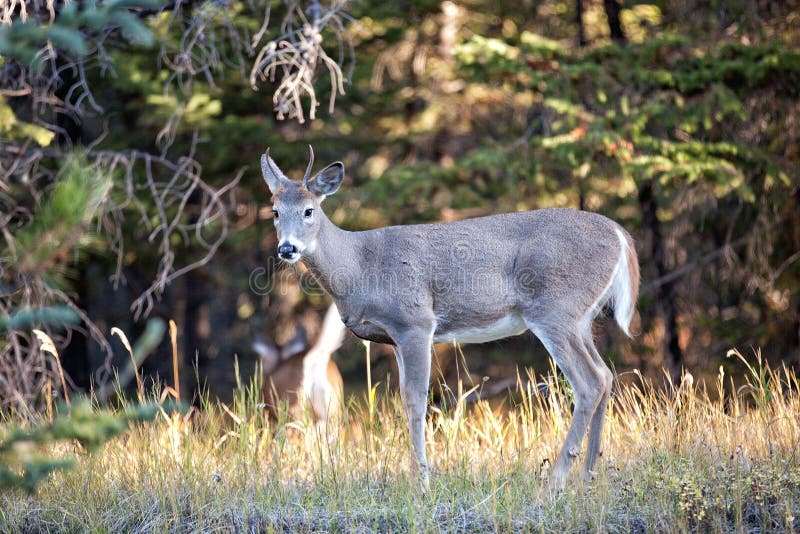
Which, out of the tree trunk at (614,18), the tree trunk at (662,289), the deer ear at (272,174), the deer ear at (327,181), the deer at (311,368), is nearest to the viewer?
the deer ear at (327,181)

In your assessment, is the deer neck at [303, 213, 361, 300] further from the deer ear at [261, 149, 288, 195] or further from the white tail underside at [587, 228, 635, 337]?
the white tail underside at [587, 228, 635, 337]

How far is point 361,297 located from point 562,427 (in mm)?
1581

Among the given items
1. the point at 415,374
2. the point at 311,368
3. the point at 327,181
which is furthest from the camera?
the point at 311,368

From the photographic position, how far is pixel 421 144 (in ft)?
42.8

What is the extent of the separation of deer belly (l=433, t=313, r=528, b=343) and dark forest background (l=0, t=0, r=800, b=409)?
1831 millimetres

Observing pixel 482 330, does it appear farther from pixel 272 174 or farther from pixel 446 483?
pixel 272 174

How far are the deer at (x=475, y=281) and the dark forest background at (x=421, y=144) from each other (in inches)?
44.3

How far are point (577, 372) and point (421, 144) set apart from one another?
742cm

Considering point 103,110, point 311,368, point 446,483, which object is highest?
point 103,110

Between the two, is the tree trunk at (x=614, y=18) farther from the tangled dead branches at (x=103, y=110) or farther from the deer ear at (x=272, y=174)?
the deer ear at (x=272, y=174)

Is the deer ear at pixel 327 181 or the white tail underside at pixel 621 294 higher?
the deer ear at pixel 327 181

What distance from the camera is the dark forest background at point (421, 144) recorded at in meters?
8.46

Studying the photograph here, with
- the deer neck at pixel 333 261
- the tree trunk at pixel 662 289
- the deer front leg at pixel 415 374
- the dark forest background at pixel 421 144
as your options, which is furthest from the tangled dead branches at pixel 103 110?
the tree trunk at pixel 662 289

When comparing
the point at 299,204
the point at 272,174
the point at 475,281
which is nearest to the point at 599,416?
the point at 475,281
